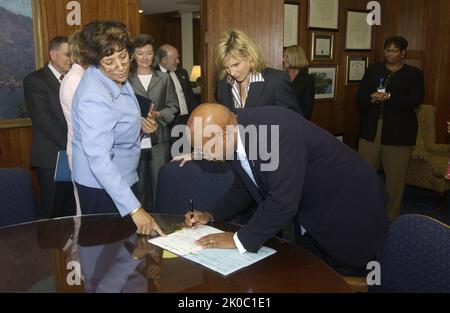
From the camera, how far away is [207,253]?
163 centimetres

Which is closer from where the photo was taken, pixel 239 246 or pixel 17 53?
pixel 239 246

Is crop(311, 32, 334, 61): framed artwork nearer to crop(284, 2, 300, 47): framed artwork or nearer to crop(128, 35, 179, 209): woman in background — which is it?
crop(284, 2, 300, 47): framed artwork

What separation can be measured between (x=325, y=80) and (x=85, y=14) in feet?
12.9

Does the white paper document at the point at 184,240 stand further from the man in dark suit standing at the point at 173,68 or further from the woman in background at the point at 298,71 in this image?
the woman in background at the point at 298,71

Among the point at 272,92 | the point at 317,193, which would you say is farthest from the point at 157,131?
the point at 317,193

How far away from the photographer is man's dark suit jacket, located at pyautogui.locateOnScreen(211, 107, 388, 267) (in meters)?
1.59

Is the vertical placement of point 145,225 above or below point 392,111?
below

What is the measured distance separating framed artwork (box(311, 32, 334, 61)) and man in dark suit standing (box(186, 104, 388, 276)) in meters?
5.06

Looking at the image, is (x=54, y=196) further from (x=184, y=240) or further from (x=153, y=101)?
(x=184, y=240)

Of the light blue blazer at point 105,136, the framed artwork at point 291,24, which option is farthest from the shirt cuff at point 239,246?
the framed artwork at point 291,24

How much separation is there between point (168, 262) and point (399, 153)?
10.4 feet

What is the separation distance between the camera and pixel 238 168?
1.84 metres
